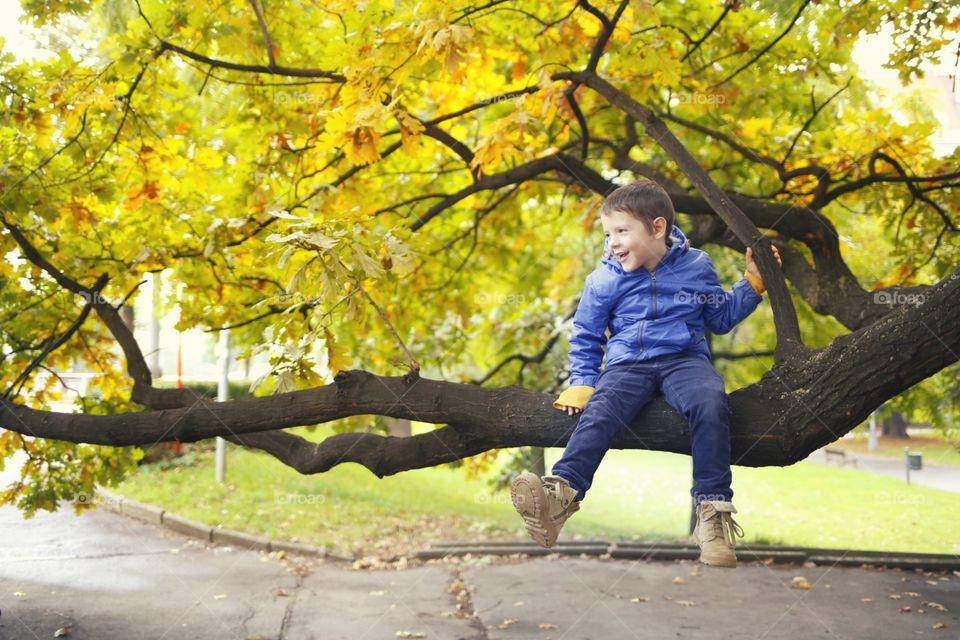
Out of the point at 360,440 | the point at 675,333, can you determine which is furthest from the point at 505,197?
the point at 675,333

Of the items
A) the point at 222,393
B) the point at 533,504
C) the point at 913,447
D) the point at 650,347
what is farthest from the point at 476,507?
the point at 913,447

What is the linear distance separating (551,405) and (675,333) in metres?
0.60

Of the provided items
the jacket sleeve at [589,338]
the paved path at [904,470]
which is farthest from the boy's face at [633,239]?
the paved path at [904,470]

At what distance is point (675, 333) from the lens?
3.73 meters

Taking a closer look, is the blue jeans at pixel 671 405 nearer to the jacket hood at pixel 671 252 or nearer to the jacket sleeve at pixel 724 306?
the jacket sleeve at pixel 724 306

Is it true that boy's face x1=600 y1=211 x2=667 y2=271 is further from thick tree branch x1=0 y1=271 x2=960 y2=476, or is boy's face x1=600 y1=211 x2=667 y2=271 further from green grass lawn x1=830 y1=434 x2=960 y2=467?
green grass lawn x1=830 y1=434 x2=960 y2=467

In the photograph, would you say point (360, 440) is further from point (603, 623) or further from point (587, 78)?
point (603, 623)

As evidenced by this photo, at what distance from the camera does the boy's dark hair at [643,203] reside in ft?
12.2

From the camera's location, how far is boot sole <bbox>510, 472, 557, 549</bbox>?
126 inches

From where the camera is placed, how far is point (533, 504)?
10.5ft

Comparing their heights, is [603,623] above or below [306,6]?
below

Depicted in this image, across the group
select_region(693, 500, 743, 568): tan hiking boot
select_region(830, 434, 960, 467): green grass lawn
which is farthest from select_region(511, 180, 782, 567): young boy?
select_region(830, 434, 960, 467): green grass lawn

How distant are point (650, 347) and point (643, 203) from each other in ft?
1.81

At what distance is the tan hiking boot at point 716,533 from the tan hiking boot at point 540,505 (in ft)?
1.53
